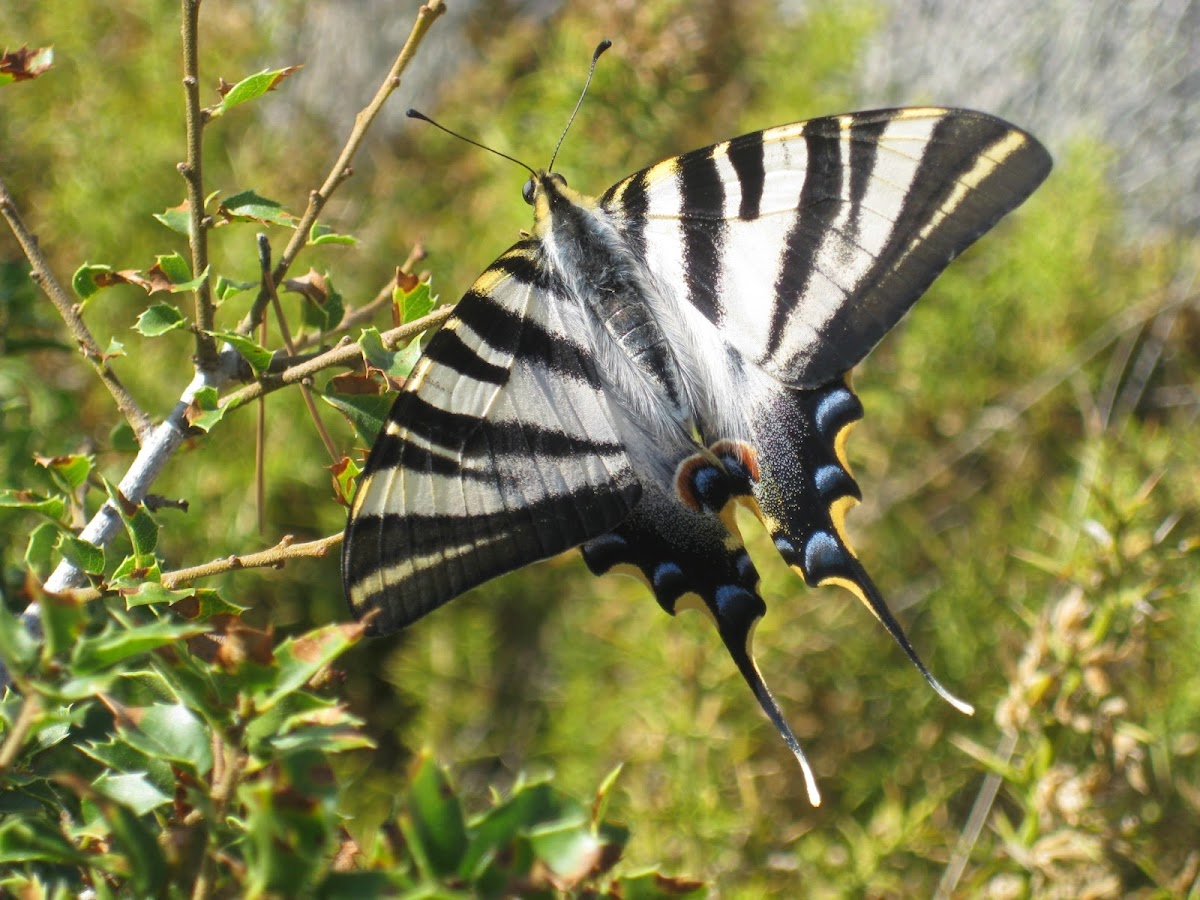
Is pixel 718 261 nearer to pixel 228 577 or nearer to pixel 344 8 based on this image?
pixel 228 577

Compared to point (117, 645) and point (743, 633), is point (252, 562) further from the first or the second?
point (743, 633)

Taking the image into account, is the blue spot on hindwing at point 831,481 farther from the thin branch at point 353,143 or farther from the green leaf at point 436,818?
the green leaf at point 436,818

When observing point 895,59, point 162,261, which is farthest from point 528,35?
point 162,261

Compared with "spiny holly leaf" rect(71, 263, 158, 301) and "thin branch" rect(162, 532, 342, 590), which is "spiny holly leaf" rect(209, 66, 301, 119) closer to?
"spiny holly leaf" rect(71, 263, 158, 301)

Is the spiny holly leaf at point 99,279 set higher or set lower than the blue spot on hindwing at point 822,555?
higher

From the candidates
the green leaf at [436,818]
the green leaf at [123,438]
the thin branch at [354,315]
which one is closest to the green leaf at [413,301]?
the thin branch at [354,315]

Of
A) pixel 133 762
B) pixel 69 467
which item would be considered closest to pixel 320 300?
pixel 69 467
